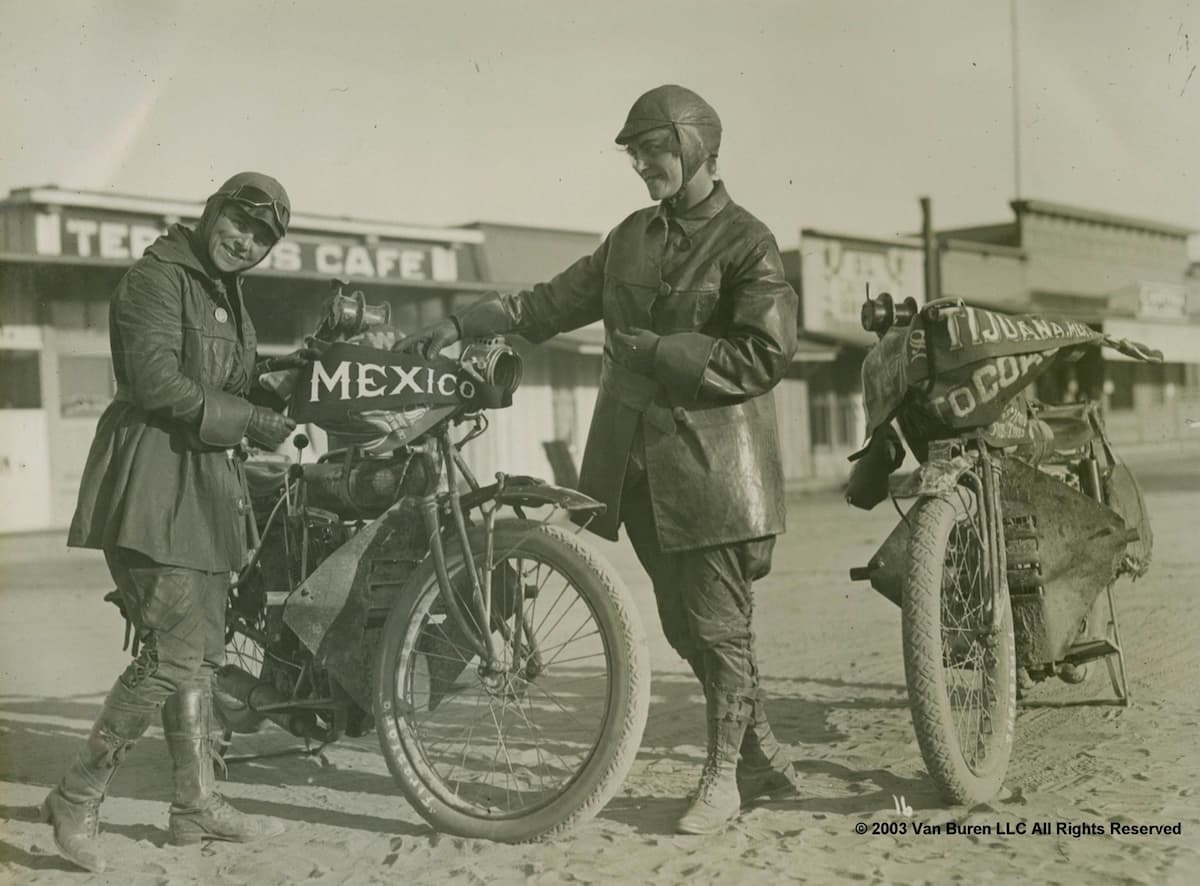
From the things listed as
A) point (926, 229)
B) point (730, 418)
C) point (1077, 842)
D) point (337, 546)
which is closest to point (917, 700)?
point (1077, 842)

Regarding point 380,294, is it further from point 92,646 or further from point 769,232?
point 769,232

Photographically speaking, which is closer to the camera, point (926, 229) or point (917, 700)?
point (917, 700)

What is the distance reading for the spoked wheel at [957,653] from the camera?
3.26m

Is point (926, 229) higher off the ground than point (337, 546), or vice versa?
point (926, 229)

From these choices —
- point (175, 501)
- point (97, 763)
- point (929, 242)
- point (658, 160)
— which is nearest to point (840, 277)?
point (929, 242)

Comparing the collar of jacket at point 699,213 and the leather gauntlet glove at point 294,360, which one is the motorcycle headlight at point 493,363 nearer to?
the leather gauntlet glove at point 294,360

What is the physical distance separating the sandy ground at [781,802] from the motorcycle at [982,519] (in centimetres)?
23

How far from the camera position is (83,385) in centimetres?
1700

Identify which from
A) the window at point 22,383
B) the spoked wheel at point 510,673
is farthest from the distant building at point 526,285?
the spoked wheel at point 510,673

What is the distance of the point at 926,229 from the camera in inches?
953

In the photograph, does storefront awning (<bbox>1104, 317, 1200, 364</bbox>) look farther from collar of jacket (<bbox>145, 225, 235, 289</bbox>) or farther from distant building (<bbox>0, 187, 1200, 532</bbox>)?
collar of jacket (<bbox>145, 225, 235, 289</bbox>)

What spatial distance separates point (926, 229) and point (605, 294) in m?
21.8

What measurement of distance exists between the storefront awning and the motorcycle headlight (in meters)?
28.5

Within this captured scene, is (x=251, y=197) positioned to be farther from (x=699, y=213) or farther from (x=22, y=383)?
(x=22, y=383)
